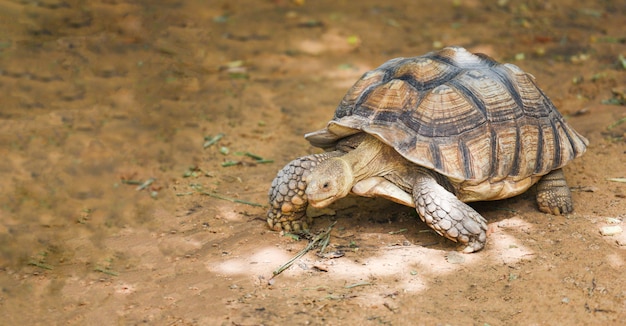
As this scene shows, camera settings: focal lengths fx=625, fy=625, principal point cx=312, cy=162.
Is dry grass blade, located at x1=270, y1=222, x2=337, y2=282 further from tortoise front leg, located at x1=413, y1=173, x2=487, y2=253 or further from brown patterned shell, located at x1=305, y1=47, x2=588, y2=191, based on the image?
brown patterned shell, located at x1=305, y1=47, x2=588, y2=191

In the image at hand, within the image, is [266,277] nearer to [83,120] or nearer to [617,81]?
[83,120]

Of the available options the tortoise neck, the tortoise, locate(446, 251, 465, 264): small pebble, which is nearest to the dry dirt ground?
locate(446, 251, 465, 264): small pebble

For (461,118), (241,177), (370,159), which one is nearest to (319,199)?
(370,159)

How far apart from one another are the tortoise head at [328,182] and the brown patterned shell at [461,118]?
34cm

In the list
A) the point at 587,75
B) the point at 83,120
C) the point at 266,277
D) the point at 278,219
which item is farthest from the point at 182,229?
the point at 587,75

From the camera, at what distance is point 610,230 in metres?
4.27

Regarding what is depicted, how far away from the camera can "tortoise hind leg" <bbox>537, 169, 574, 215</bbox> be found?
15.4ft

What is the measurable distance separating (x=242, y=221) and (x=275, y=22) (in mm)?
5438

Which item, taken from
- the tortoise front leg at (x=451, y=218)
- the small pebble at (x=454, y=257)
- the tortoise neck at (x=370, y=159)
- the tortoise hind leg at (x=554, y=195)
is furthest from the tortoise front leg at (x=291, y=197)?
the tortoise hind leg at (x=554, y=195)

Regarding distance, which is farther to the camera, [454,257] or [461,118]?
[461,118]

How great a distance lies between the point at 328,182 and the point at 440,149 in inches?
32.3

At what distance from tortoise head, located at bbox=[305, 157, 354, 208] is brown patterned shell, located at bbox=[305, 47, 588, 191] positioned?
0.34 meters

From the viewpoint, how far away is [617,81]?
7.07 meters

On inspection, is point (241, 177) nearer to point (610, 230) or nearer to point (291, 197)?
point (291, 197)
